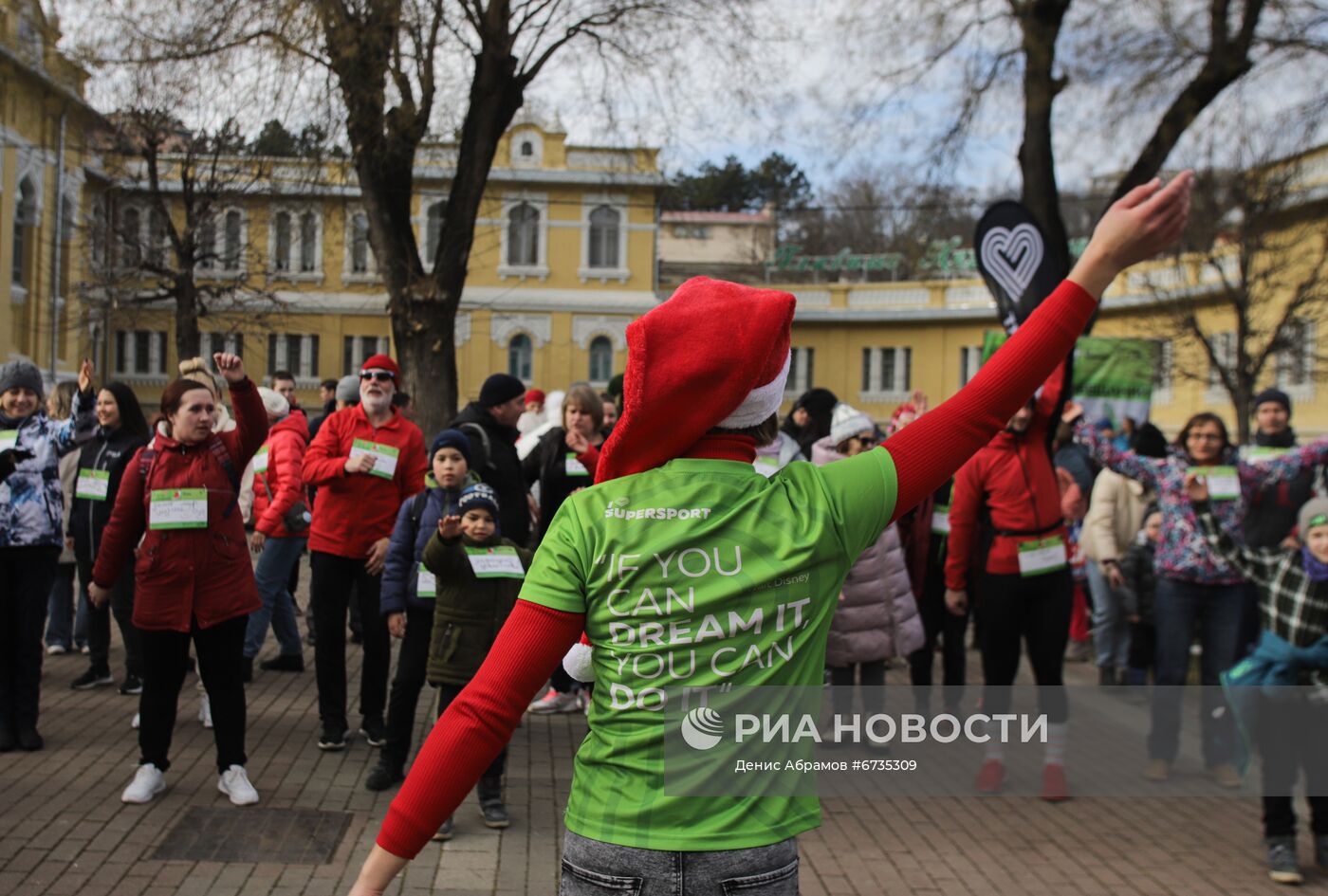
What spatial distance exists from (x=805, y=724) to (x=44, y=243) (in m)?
38.9

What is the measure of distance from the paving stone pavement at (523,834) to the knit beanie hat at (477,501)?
4.93 ft


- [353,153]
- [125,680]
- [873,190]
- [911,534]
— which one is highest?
[873,190]

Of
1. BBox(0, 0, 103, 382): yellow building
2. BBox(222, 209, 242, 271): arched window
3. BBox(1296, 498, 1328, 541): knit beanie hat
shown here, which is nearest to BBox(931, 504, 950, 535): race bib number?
BBox(1296, 498, 1328, 541): knit beanie hat

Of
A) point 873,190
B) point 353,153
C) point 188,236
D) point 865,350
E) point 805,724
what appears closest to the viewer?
point 805,724

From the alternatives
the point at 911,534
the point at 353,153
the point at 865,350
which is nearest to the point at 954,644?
the point at 911,534

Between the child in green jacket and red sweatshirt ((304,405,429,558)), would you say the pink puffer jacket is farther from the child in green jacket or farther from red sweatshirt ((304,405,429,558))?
red sweatshirt ((304,405,429,558))

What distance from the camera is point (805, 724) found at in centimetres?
228

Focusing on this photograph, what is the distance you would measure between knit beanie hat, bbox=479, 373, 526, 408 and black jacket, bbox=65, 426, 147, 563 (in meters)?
2.19

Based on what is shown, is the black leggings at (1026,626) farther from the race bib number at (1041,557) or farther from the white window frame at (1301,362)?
the white window frame at (1301,362)

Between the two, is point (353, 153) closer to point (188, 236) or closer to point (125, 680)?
point (125, 680)

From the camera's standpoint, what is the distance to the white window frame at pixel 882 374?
55.3 metres

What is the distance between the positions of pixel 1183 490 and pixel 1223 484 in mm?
286

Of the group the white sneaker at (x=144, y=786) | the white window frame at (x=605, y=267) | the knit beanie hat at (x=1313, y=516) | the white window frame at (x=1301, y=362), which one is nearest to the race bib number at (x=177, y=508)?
the white sneaker at (x=144, y=786)

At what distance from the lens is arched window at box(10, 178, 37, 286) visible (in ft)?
117
